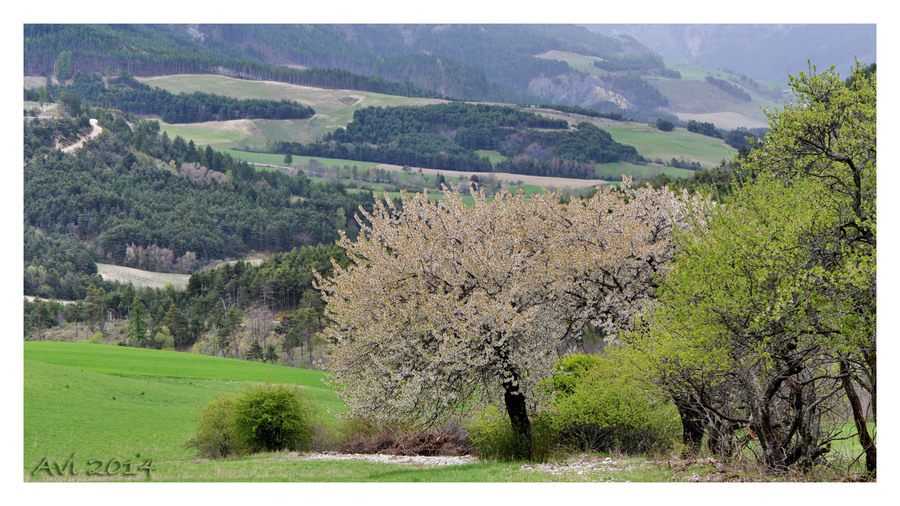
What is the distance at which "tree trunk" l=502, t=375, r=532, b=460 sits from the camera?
2411cm

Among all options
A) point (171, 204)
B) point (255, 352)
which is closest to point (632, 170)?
point (255, 352)

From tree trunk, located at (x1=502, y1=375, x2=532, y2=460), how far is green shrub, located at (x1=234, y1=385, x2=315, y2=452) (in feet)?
39.7

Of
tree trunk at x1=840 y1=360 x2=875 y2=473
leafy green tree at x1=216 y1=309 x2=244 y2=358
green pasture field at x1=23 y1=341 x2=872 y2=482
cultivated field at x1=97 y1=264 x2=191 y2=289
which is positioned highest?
tree trunk at x1=840 y1=360 x2=875 y2=473

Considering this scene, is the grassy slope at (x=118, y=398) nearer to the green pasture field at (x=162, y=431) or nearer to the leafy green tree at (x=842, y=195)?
the green pasture field at (x=162, y=431)

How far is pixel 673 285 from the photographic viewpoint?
732 inches

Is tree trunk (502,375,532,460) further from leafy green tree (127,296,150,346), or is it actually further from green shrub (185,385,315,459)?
leafy green tree (127,296,150,346)

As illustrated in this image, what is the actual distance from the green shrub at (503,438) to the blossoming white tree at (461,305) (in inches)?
26.8

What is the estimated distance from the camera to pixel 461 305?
71.9 ft

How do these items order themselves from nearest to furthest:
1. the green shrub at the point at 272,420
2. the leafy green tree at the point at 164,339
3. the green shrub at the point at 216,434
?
the green shrub at the point at 272,420
the green shrub at the point at 216,434
the leafy green tree at the point at 164,339

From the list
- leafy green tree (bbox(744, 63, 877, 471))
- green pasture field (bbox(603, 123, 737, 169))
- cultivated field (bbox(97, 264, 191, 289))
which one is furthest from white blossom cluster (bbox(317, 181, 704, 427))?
green pasture field (bbox(603, 123, 737, 169))

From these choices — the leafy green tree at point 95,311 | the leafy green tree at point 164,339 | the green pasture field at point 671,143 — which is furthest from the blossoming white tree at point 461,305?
the green pasture field at point 671,143

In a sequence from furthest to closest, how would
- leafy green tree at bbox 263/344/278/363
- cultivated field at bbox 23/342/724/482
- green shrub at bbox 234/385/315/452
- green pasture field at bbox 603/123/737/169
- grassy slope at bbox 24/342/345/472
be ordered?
green pasture field at bbox 603/123/737/169 → leafy green tree at bbox 263/344/278/363 → grassy slope at bbox 24/342/345/472 → green shrub at bbox 234/385/315/452 → cultivated field at bbox 23/342/724/482

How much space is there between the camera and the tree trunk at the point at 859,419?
15977 millimetres
